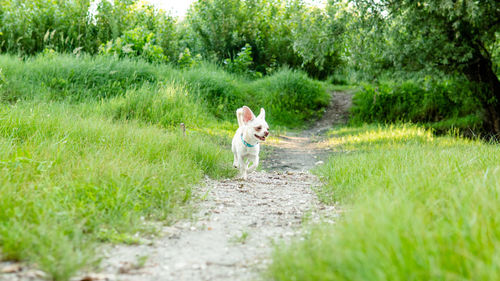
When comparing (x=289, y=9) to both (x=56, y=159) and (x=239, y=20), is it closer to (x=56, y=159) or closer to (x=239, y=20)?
(x=239, y=20)

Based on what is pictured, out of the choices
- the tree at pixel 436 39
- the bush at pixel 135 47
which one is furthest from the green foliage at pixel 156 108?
the tree at pixel 436 39

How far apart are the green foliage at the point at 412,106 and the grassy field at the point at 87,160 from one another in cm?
646

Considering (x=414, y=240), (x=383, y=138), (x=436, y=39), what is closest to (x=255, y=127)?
(x=414, y=240)

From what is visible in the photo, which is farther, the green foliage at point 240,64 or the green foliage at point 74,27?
the green foliage at point 240,64

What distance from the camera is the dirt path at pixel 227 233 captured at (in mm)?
2877

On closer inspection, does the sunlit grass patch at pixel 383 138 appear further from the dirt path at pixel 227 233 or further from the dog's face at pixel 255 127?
the dog's face at pixel 255 127

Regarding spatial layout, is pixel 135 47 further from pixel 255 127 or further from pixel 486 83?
pixel 486 83

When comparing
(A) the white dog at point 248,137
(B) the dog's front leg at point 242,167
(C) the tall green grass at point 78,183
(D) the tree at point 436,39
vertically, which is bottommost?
(B) the dog's front leg at point 242,167

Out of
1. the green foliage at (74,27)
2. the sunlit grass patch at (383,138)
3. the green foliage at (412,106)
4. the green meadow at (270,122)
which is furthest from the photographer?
the green foliage at (74,27)

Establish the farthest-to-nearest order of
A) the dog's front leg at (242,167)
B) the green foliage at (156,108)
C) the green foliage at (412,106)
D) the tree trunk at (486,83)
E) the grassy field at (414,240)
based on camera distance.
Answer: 1. the green foliage at (412,106)
2. the tree trunk at (486,83)
3. the green foliage at (156,108)
4. the dog's front leg at (242,167)
5. the grassy field at (414,240)

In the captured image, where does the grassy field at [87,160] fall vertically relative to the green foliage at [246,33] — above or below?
below

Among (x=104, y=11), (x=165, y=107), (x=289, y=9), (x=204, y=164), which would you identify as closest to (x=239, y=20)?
(x=289, y=9)

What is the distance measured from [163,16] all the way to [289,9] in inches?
275

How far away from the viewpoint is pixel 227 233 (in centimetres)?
376
